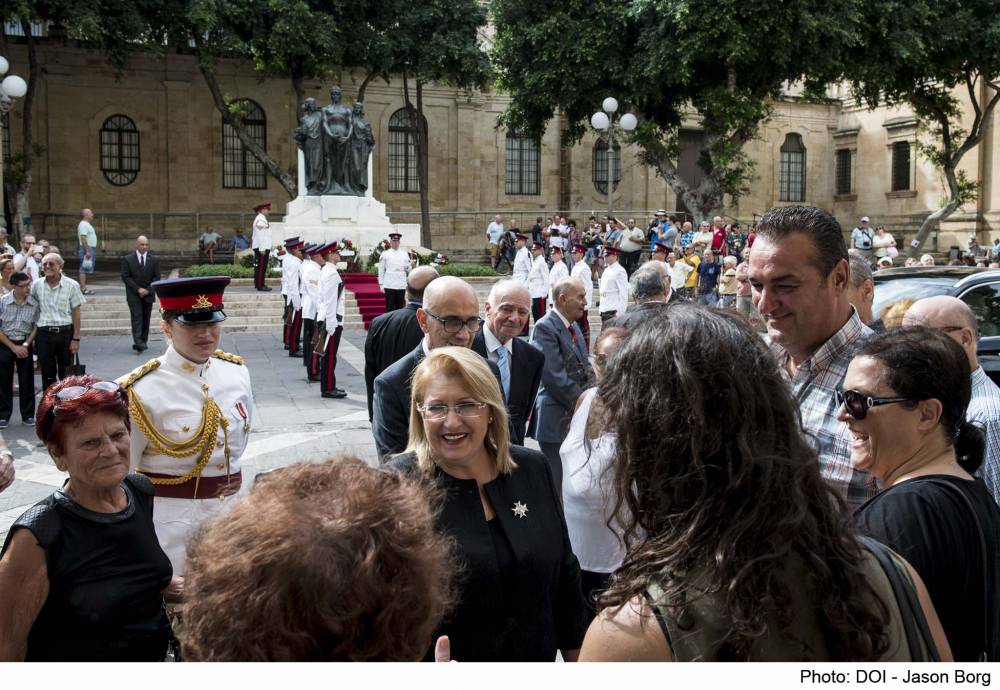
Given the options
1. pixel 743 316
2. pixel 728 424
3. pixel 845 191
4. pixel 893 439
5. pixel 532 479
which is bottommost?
pixel 532 479

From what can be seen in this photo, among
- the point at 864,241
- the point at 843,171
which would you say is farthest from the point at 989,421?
the point at 843,171

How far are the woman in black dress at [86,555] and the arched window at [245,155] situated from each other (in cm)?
3772

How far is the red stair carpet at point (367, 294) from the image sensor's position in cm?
2206

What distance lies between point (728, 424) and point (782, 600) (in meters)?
0.31

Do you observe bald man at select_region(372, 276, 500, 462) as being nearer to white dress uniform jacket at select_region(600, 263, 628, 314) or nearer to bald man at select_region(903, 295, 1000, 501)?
bald man at select_region(903, 295, 1000, 501)

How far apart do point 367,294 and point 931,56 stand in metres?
19.4

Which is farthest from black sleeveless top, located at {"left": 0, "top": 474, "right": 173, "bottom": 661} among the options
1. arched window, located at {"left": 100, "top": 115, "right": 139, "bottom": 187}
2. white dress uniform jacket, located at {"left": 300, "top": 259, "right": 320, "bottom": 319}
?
arched window, located at {"left": 100, "top": 115, "right": 139, "bottom": 187}

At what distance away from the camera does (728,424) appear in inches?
70.2

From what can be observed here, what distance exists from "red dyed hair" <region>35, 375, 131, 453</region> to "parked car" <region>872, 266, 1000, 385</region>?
7.25 m

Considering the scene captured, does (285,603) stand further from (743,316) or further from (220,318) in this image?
(220,318)

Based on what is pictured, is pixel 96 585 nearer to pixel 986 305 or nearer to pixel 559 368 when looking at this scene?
pixel 559 368

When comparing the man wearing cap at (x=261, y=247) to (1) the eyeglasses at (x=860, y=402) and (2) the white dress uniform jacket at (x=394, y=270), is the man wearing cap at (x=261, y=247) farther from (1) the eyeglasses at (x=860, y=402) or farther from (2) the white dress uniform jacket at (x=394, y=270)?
(1) the eyeglasses at (x=860, y=402)

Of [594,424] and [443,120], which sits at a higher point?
[443,120]

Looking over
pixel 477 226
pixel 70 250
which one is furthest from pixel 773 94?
pixel 70 250
